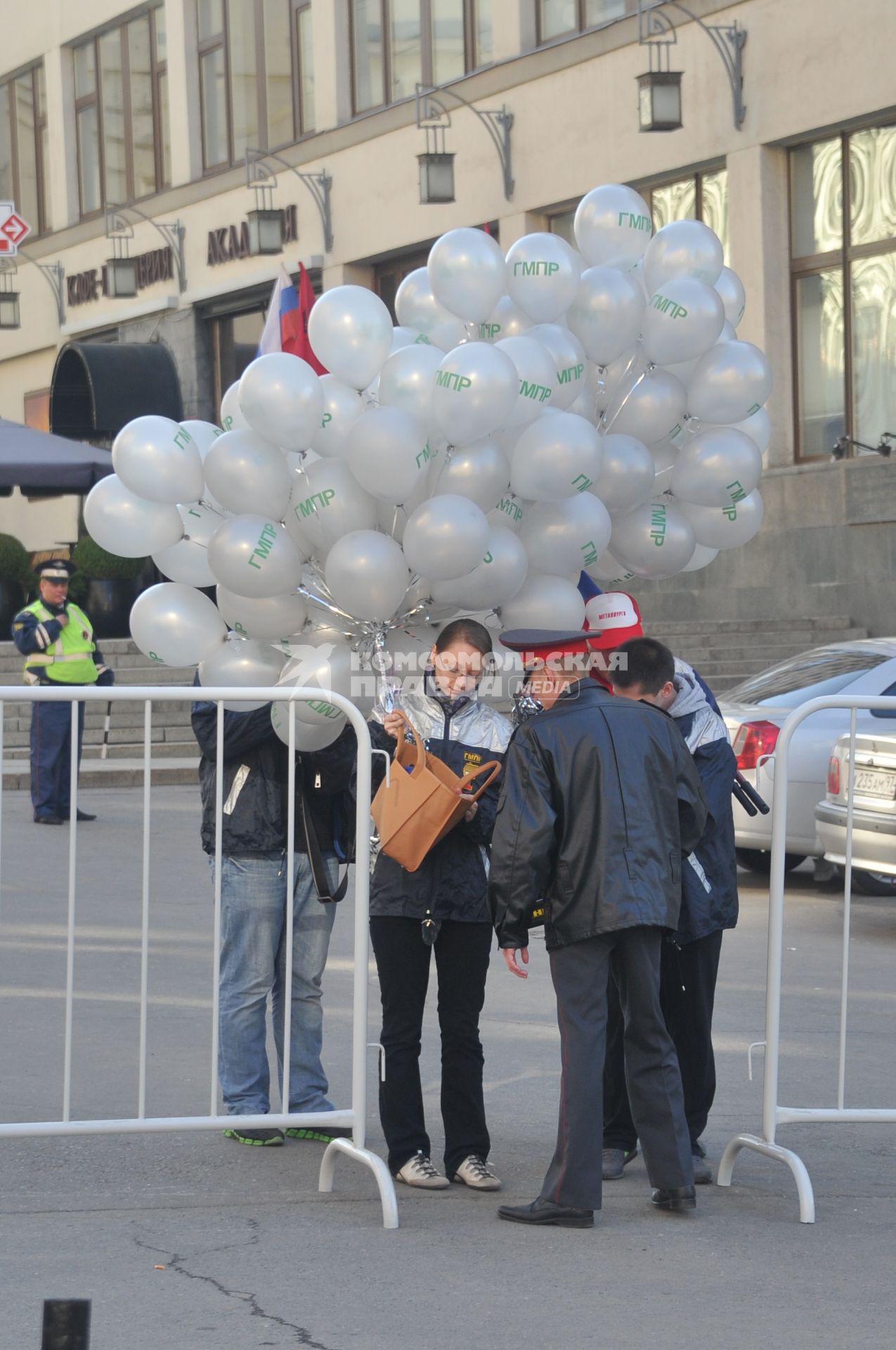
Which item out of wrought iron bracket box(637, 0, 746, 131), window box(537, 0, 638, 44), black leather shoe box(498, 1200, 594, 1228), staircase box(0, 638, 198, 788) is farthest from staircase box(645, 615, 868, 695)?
black leather shoe box(498, 1200, 594, 1228)

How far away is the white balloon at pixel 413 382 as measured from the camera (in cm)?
563

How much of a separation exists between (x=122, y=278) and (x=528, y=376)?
27190mm

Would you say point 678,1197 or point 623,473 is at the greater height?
point 623,473

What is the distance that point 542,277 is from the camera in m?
5.97

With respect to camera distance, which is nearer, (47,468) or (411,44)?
(47,468)

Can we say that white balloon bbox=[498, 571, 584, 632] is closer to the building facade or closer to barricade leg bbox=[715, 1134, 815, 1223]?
barricade leg bbox=[715, 1134, 815, 1223]

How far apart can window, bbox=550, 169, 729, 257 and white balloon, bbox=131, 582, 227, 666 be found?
19.0 m

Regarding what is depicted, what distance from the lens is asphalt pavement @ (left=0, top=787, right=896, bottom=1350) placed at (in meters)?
4.44

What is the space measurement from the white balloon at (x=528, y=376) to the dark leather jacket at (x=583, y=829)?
947mm

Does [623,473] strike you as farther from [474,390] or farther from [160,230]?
[160,230]

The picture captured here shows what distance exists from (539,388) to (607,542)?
61cm

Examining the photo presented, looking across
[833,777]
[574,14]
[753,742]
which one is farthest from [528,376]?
[574,14]

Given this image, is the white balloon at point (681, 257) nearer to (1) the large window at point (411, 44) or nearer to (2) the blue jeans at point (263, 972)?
(2) the blue jeans at point (263, 972)

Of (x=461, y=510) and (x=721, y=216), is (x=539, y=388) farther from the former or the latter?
(x=721, y=216)
